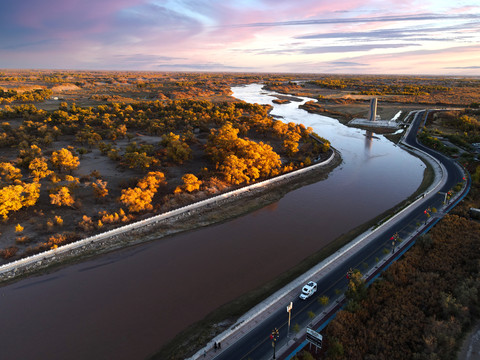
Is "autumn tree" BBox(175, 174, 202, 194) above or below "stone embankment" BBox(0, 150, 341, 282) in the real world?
above

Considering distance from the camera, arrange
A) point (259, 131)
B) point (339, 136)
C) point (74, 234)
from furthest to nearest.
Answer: point (339, 136) → point (259, 131) → point (74, 234)

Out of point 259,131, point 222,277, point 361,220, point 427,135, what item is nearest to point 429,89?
point 427,135

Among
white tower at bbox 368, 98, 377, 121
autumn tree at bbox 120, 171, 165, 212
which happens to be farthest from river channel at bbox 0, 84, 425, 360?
white tower at bbox 368, 98, 377, 121

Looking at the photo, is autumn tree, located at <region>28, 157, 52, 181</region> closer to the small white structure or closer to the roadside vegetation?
the roadside vegetation

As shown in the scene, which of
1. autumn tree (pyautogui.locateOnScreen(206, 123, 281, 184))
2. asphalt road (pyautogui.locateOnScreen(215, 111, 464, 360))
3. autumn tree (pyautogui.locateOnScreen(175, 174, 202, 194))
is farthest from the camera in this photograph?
autumn tree (pyautogui.locateOnScreen(206, 123, 281, 184))

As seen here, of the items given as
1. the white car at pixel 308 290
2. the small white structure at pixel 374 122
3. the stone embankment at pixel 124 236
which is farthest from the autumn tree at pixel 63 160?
the small white structure at pixel 374 122

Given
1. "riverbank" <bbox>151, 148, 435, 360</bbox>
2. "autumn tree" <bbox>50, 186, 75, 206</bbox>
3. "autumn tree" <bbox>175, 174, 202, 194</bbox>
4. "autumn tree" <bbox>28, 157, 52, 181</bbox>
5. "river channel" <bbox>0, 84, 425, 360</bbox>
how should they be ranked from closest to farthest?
"riverbank" <bbox>151, 148, 435, 360</bbox> → "river channel" <bbox>0, 84, 425, 360</bbox> → "autumn tree" <bbox>50, 186, 75, 206</bbox> → "autumn tree" <bbox>175, 174, 202, 194</bbox> → "autumn tree" <bbox>28, 157, 52, 181</bbox>

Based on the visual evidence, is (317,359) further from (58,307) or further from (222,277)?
(58,307)
